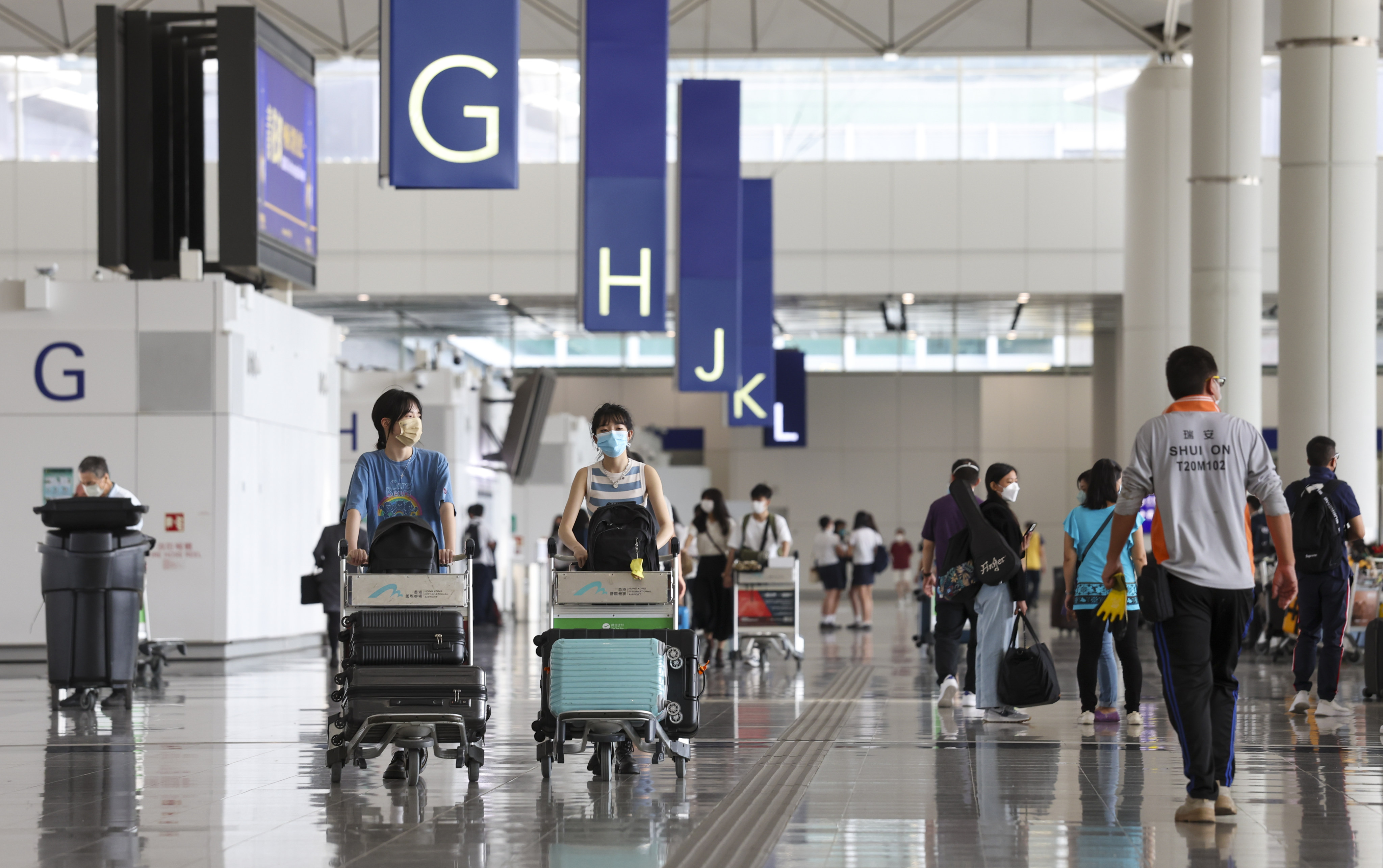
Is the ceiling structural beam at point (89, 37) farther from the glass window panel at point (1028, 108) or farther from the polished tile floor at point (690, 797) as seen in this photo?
the polished tile floor at point (690, 797)

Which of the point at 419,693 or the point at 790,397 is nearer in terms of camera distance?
the point at 419,693

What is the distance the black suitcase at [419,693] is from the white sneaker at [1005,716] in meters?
4.24

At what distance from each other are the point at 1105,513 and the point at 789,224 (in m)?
22.9

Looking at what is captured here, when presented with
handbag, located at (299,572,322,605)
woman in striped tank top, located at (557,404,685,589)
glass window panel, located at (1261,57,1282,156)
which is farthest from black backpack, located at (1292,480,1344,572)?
glass window panel, located at (1261,57,1282,156)

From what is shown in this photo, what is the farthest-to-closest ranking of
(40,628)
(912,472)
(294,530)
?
(912,472) → (294,530) → (40,628)

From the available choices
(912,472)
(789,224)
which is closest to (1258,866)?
(789,224)

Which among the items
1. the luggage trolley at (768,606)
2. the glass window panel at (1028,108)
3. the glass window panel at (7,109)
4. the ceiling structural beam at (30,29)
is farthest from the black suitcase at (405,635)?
the glass window panel at (7,109)

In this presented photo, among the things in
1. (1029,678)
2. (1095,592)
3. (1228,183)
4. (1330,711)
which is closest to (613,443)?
(1029,678)

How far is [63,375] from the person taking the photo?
645 inches

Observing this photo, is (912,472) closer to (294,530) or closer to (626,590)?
(294,530)

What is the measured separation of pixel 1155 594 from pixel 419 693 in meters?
3.02

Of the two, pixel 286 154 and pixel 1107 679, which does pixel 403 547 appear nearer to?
pixel 1107 679

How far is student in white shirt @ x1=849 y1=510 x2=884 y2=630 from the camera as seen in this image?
25188mm

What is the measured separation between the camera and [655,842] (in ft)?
18.5
